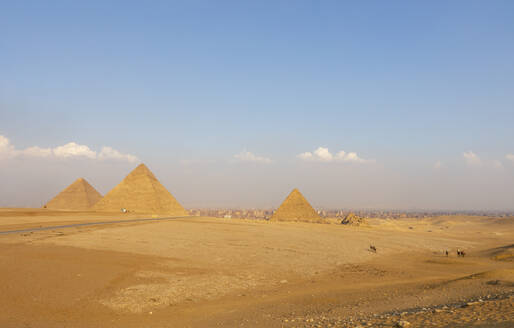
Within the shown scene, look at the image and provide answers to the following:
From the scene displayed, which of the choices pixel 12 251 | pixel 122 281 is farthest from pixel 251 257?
pixel 12 251

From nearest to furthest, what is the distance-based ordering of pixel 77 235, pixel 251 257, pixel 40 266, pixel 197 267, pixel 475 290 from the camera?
pixel 475 290
pixel 40 266
pixel 197 267
pixel 251 257
pixel 77 235

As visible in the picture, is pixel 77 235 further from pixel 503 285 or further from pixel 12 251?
pixel 503 285

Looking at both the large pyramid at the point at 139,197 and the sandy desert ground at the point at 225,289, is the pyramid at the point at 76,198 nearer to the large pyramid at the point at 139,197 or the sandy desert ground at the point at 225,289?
the large pyramid at the point at 139,197

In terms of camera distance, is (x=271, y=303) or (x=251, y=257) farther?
(x=251, y=257)

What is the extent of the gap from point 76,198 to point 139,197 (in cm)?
2197

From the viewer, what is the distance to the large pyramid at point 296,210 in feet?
232

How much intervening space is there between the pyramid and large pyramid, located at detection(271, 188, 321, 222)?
162ft

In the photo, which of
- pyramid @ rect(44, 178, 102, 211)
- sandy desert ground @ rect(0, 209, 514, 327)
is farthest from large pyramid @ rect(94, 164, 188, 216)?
sandy desert ground @ rect(0, 209, 514, 327)

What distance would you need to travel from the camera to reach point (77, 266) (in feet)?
53.8

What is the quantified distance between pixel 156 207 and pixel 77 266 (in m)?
64.4

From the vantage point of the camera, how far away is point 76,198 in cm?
9106

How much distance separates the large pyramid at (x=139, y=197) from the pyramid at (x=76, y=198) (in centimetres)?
1381

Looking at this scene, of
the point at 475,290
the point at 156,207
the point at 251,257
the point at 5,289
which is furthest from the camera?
the point at 156,207

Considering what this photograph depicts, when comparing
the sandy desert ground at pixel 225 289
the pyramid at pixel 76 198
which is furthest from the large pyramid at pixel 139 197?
the sandy desert ground at pixel 225 289
